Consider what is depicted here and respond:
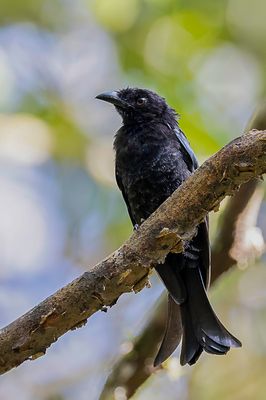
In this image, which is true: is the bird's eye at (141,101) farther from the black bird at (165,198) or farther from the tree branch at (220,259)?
the tree branch at (220,259)

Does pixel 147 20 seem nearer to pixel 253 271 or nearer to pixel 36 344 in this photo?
pixel 253 271

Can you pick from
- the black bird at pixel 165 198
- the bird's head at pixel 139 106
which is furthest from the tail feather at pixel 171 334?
the bird's head at pixel 139 106

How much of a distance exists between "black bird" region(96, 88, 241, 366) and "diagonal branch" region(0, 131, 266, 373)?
666mm

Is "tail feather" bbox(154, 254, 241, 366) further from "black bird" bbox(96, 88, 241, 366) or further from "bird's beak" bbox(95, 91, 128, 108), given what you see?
"bird's beak" bbox(95, 91, 128, 108)

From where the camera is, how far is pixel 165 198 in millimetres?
4078

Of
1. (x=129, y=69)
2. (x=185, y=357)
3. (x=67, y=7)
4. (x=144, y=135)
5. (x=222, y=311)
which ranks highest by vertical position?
(x=67, y=7)

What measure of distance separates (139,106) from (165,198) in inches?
28.6

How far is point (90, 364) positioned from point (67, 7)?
8.34ft

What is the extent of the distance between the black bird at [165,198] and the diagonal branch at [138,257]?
67 cm

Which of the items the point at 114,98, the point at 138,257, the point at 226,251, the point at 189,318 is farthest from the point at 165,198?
the point at 138,257

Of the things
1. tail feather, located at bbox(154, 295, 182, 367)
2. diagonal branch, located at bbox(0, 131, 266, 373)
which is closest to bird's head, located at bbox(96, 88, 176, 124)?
tail feather, located at bbox(154, 295, 182, 367)

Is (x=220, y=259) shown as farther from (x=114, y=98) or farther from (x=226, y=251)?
(x=114, y=98)

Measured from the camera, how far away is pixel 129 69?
19.2ft

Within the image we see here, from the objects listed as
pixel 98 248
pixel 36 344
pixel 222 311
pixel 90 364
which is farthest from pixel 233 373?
pixel 36 344
